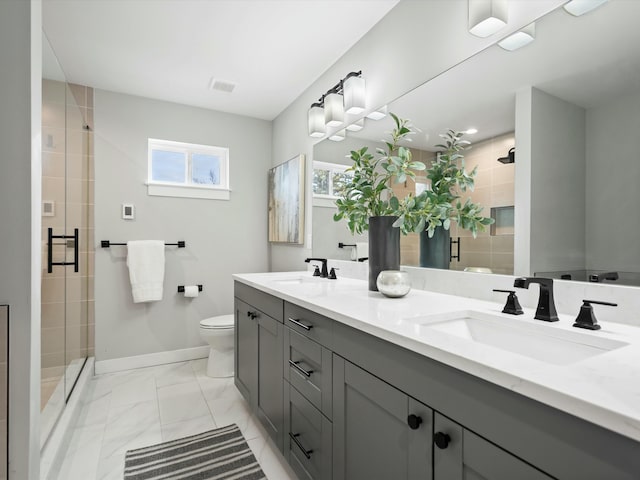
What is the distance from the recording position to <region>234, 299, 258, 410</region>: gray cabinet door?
1.99 meters

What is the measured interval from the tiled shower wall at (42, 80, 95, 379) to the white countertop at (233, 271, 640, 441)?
4.74 feet

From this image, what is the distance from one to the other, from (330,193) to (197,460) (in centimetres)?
176

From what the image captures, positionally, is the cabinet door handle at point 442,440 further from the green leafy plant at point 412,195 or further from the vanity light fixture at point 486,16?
the vanity light fixture at point 486,16

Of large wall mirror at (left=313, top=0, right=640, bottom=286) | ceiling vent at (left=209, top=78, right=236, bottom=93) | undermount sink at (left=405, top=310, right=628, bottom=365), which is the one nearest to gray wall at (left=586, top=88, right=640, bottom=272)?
large wall mirror at (left=313, top=0, right=640, bottom=286)

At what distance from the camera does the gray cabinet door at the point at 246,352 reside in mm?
1987

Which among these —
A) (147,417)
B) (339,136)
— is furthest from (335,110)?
(147,417)

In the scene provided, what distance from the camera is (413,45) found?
5.94ft

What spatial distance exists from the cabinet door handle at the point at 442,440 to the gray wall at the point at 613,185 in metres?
0.76

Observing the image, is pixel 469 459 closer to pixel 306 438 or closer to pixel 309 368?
pixel 309 368

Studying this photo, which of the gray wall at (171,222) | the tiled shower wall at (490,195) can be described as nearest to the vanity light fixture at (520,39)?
the tiled shower wall at (490,195)

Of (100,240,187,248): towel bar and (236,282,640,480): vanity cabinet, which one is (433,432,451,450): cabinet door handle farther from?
(100,240,187,248): towel bar

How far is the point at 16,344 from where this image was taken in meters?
1.27

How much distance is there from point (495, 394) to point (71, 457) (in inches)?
82.7

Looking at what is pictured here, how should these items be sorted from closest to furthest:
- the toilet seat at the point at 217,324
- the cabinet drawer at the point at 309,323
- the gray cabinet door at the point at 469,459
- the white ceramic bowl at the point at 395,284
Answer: the gray cabinet door at the point at 469,459
the cabinet drawer at the point at 309,323
the white ceramic bowl at the point at 395,284
the toilet seat at the point at 217,324
